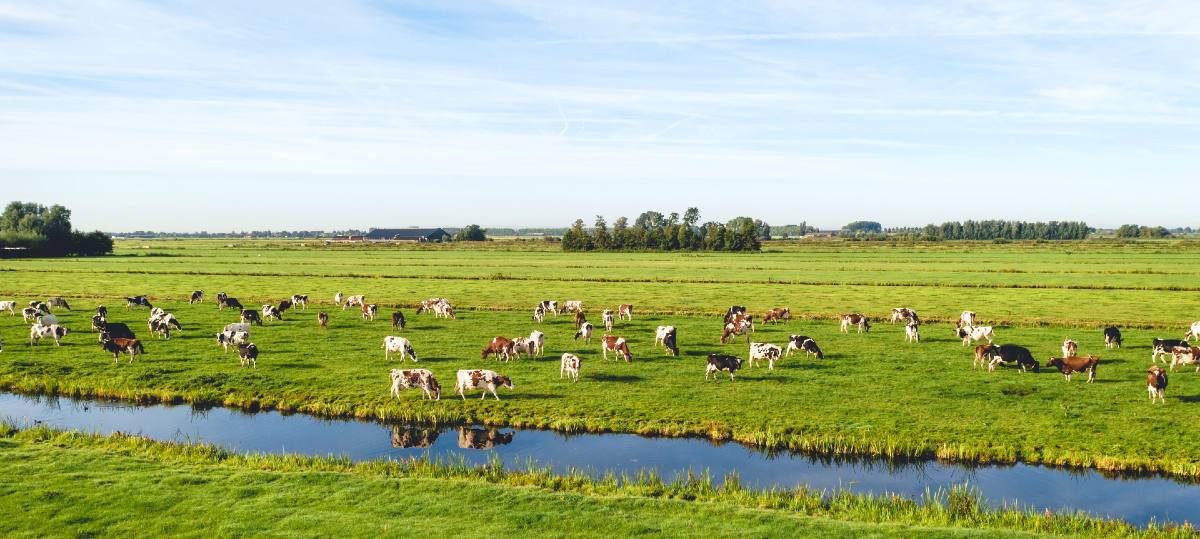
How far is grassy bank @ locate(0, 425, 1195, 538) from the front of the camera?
14164 millimetres

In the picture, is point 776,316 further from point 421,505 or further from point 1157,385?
point 421,505

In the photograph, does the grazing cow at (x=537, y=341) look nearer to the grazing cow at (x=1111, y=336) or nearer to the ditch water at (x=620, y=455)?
the ditch water at (x=620, y=455)

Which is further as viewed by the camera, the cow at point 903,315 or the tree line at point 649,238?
the tree line at point 649,238

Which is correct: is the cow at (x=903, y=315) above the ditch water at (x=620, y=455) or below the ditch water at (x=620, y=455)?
above

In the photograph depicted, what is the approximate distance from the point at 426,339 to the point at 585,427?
16328mm

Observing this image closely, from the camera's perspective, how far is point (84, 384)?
27.1m

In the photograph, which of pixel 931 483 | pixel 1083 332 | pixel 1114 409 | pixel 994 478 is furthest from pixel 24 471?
pixel 1083 332

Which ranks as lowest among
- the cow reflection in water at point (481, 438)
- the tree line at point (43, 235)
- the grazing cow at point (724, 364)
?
the cow reflection in water at point (481, 438)

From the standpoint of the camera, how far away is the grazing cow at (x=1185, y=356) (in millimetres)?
27672

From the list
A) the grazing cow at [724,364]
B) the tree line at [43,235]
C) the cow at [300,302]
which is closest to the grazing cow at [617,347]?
the grazing cow at [724,364]

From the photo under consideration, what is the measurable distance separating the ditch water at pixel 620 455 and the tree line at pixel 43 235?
136923 millimetres

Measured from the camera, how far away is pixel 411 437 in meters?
21.4

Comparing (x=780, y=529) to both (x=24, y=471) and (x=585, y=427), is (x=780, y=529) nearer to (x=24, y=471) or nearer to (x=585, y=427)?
(x=585, y=427)

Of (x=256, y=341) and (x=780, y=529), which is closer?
(x=780, y=529)
